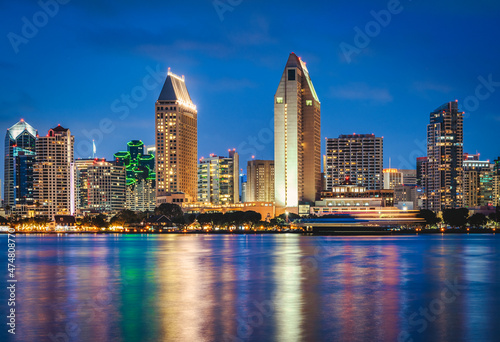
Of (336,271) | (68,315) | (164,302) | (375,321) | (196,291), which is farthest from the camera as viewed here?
(336,271)

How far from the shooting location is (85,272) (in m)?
70.1

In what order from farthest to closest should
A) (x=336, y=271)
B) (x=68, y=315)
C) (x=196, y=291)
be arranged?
(x=336, y=271), (x=196, y=291), (x=68, y=315)

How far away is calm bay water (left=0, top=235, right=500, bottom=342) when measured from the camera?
114ft

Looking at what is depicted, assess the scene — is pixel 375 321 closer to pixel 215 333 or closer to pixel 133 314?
pixel 215 333

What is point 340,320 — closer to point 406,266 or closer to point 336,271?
point 336,271

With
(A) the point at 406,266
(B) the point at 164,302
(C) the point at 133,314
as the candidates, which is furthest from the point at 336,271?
(C) the point at 133,314

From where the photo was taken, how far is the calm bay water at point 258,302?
114 ft

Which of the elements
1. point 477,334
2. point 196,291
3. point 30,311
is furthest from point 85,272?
point 477,334

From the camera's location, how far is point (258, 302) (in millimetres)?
46219

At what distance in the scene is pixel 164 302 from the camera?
46.3m

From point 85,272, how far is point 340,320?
40518 mm

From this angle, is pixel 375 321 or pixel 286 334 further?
pixel 375 321

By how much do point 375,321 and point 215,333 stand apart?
410 inches

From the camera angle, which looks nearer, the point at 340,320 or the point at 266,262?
the point at 340,320
